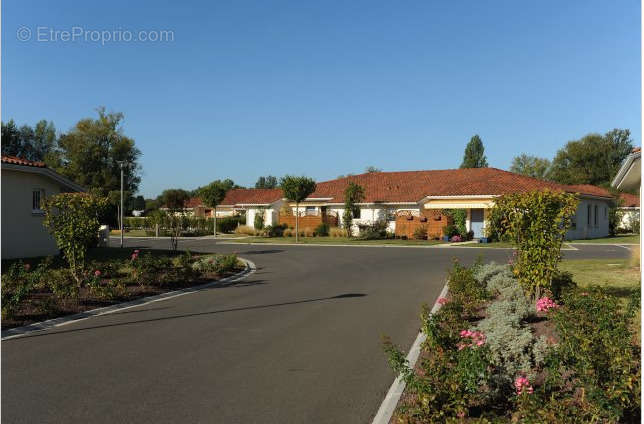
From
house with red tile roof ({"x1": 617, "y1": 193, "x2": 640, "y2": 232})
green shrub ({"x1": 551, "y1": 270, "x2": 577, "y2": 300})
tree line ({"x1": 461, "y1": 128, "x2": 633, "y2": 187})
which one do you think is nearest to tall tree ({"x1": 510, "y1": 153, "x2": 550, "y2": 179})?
tree line ({"x1": 461, "y1": 128, "x2": 633, "y2": 187})

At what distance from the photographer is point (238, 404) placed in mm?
5227

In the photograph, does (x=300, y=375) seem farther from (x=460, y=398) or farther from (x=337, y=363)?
(x=460, y=398)

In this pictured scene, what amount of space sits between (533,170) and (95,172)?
195 ft

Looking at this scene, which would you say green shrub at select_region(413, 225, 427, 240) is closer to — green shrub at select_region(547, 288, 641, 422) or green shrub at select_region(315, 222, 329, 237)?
green shrub at select_region(315, 222, 329, 237)

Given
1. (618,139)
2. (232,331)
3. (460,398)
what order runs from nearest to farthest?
(460,398) < (232,331) < (618,139)

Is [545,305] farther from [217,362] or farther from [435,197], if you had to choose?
[435,197]

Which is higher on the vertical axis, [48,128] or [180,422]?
[48,128]

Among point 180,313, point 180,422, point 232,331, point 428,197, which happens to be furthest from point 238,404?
point 428,197

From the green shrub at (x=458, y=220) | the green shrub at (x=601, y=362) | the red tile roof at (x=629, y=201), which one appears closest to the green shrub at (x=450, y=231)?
the green shrub at (x=458, y=220)

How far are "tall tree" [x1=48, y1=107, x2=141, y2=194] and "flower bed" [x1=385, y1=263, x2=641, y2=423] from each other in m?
63.3

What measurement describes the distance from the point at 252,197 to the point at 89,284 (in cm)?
4363

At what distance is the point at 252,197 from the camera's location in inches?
2181

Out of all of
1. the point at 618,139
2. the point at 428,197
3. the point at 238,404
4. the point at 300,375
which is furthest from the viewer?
the point at 618,139

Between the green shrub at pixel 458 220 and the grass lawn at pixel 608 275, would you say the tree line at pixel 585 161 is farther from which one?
the grass lawn at pixel 608 275
